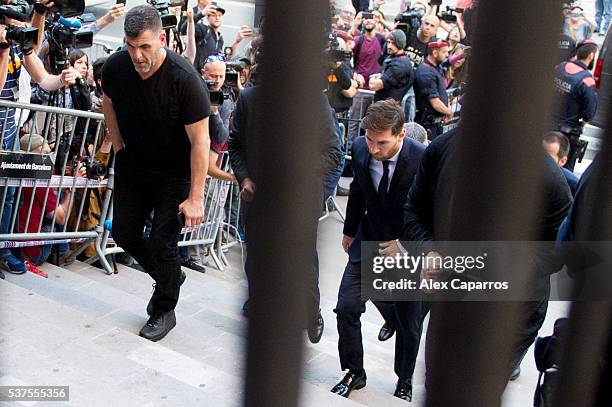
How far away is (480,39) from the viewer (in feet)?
1.69

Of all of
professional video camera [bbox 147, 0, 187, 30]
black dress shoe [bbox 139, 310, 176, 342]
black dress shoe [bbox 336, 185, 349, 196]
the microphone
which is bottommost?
black dress shoe [bbox 336, 185, 349, 196]

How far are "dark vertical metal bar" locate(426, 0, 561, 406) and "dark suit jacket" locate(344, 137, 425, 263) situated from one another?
298 centimetres

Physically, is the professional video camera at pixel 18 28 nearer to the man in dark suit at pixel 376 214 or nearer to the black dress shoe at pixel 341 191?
the man in dark suit at pixel 376 214

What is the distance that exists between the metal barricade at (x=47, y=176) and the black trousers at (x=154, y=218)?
0.84m

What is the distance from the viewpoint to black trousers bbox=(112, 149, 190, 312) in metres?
3.62

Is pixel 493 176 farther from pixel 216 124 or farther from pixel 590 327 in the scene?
pixel 216 124

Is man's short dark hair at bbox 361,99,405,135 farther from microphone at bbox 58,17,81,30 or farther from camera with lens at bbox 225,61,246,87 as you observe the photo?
microphone at bbox 58,17,81,30

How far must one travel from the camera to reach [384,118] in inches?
141

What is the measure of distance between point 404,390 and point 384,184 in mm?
1015

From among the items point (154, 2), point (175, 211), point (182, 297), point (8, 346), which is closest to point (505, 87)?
point (8, 346)

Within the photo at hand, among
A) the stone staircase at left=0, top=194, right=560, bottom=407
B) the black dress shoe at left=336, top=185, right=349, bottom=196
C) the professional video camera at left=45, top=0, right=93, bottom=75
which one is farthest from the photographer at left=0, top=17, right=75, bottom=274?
the black dress shoe at left=336, top=185, right=349, bottom=196

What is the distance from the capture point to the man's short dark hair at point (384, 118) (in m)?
3.54

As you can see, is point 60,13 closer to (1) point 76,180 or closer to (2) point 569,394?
(1) point 76,180

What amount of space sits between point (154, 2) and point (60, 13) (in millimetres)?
987
